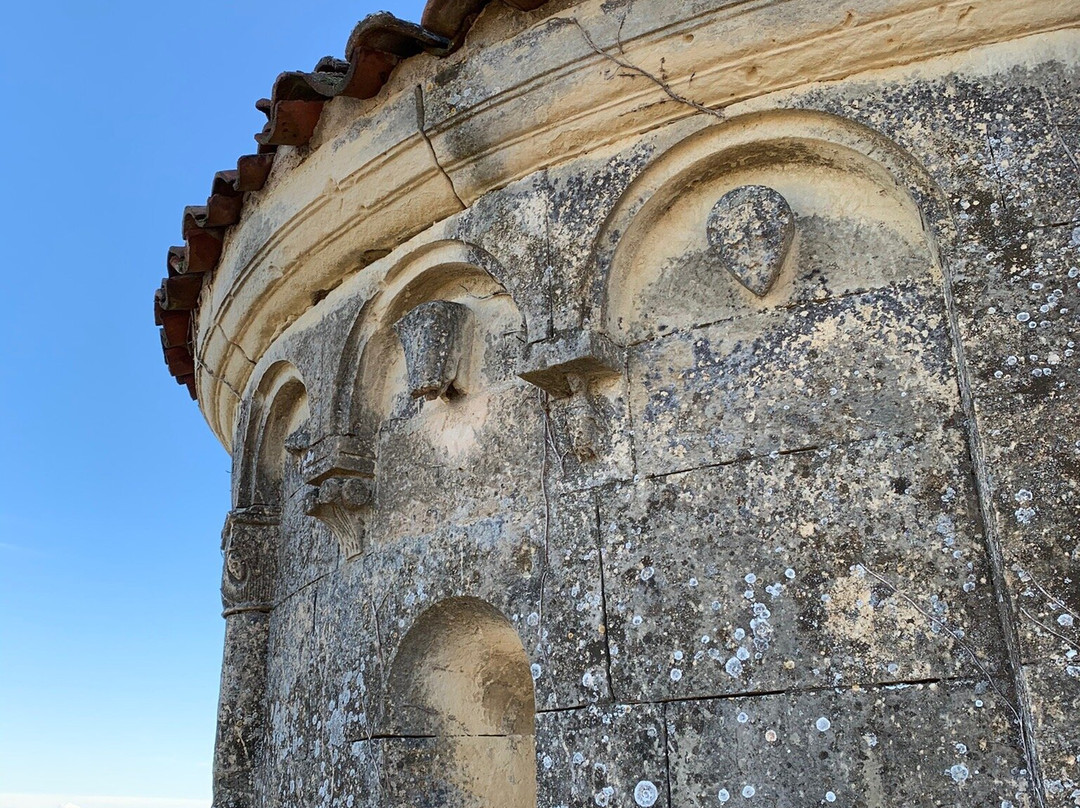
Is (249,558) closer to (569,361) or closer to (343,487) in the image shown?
(343,487)

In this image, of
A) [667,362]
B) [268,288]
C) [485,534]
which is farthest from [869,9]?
[268,288]

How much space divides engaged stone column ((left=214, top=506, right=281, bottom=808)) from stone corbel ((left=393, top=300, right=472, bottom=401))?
1471 millimetres

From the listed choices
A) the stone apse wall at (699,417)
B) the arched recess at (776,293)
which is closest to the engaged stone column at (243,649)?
the stone apse wall at (699,417)

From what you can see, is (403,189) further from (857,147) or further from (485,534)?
(857,147)

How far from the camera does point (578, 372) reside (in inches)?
120

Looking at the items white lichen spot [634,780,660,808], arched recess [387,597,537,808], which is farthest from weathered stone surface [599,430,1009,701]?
arched recess [387,597,537,808]

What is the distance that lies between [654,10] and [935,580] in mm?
1836

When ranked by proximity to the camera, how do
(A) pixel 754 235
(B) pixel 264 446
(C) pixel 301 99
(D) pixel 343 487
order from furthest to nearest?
(B) pixel 264 446 < (C) pixel 301 99 < (D) pixel 343 487 < (A) pixel 754 235

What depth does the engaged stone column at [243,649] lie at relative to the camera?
14.2 ft

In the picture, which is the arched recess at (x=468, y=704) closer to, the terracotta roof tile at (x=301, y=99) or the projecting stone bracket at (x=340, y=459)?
the projecting stone bracket at (x=340, y=459)

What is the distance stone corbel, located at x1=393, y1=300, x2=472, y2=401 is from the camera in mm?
3537

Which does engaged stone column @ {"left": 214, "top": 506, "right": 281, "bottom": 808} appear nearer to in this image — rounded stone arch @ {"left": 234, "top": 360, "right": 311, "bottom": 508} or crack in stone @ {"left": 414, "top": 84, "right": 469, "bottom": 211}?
rounded stone arch @ {"left": 234, "top": 360, "right": 311, "bottom": 508}

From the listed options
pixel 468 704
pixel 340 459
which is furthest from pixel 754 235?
pixel 468 704

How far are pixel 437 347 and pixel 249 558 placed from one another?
1.67m
